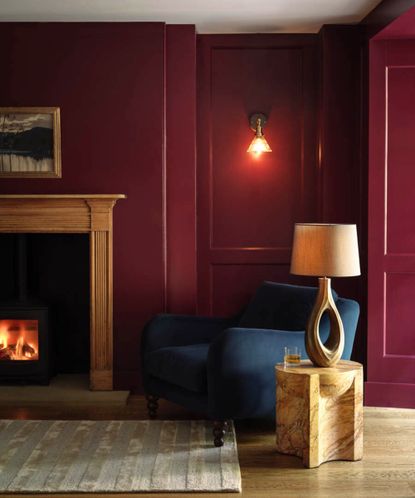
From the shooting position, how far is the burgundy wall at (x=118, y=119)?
16.7ft

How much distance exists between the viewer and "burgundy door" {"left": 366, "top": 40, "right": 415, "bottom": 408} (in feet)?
16.0

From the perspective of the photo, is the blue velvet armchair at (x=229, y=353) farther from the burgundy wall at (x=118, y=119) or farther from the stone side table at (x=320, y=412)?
the burgundy wall at (x=118, y=119)

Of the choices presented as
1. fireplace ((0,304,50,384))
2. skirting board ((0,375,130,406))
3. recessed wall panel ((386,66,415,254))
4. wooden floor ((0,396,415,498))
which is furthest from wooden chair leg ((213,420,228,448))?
recessed wall panel ((386,66,415,254))

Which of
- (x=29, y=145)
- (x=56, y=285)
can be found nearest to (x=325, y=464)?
(x=56, y=285)

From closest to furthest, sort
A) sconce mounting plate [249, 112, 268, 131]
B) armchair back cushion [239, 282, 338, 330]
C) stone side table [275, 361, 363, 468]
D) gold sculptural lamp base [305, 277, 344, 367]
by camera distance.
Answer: stone side table [275, 361, 363, 468] → gold sculptural lamp base [305, 277, 344, 367] → armchair back cushion [239, 282, 338, 330] → sconce mounting plate [249, 112, 268, 131]

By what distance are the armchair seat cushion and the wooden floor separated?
0.36 m

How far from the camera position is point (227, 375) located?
396 cm

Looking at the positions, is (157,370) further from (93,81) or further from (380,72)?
(380,72)

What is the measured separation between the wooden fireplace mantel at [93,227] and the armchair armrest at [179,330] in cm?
47

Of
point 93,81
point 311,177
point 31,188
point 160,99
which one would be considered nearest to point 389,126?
point 311,177

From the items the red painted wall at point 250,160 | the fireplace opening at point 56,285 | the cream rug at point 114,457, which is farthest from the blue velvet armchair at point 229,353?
the fireplace opening at point 56,285

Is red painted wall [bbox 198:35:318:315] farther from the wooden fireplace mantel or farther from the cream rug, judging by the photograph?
the cream rug

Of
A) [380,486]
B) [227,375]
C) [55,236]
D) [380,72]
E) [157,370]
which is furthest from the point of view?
[55,236]

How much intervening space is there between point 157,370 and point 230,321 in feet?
2.32
